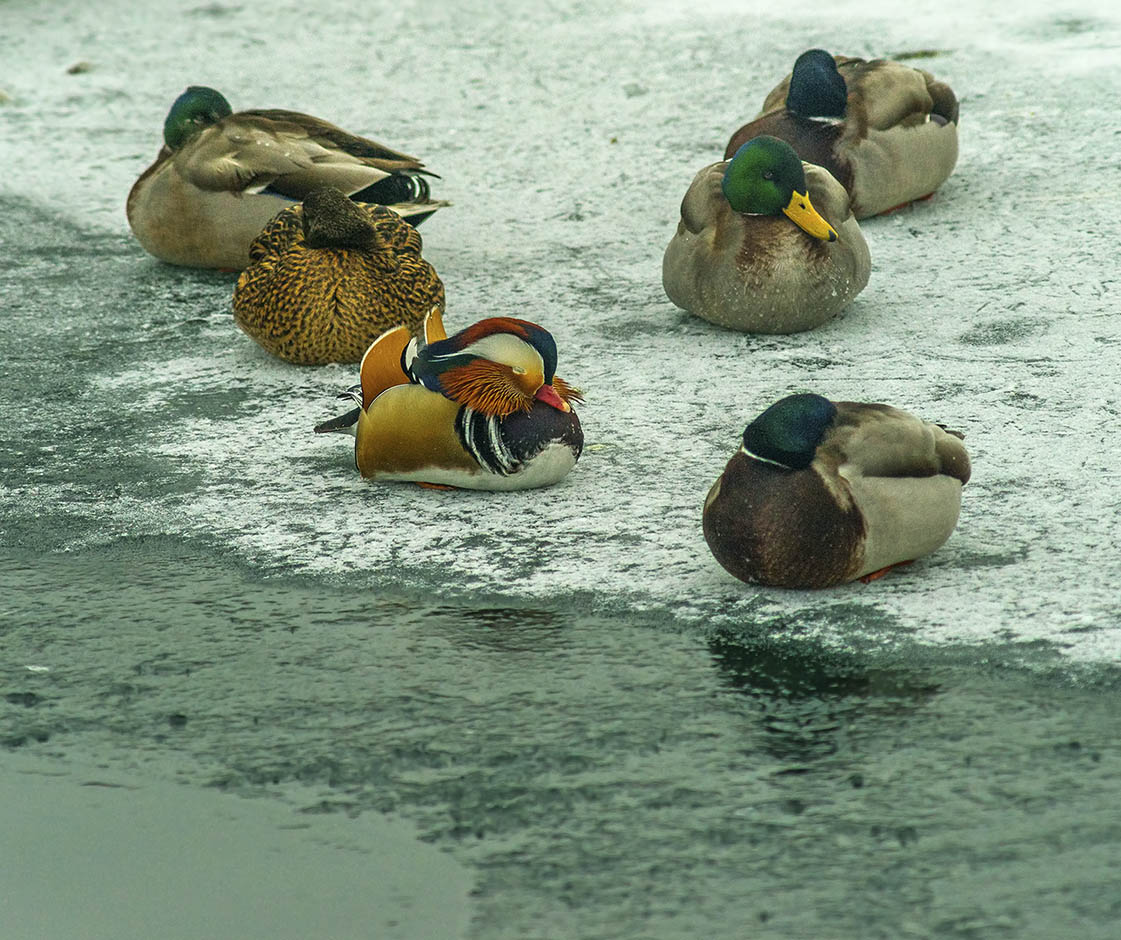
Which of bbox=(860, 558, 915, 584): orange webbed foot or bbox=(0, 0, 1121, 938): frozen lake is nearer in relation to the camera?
bbox=(0, 0, 1121, 938): frozen lake

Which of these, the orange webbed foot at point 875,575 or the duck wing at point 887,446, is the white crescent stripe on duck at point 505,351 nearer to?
the duck wing at point 887,446

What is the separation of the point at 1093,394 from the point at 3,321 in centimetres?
401

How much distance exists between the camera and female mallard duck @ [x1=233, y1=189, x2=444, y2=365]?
578 cm

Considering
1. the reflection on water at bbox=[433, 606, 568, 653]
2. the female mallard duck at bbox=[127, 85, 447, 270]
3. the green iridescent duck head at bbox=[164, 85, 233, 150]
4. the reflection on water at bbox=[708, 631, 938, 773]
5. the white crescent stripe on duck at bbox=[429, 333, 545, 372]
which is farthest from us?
the green iridescent duck head at bbox=[164, 85, 233, 150]

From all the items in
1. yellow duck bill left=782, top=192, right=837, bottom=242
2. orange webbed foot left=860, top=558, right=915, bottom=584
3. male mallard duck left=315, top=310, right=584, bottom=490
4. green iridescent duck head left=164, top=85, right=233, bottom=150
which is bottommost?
orange webbed foot left=860, top=558, right=915, bottom=584

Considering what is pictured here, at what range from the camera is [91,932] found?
297 cm

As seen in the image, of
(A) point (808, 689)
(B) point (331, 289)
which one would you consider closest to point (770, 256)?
(B) point (331, 289)

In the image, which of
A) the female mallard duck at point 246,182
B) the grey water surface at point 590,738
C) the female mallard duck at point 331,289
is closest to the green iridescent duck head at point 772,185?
the female mallard duck at point 331,289

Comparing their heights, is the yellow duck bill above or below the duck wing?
above

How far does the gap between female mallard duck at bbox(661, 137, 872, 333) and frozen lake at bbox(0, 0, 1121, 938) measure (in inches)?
5.3

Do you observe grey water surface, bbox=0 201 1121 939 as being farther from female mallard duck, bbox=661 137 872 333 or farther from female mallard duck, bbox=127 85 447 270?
female mallard duck, bbox=127 85 447 270

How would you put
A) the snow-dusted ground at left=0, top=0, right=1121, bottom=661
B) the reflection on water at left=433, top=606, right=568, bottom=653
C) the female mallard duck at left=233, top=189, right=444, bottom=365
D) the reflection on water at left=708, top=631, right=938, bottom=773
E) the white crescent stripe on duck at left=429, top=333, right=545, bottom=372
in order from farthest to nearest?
1. the female mallard duck at left=233, top=189, right=444, bottom=365
2. the white crescent stripe on duck at left=429, top=333, right=545, bottom=372
3. the snow-dusted ground at left=0, top=0, right=1121, bottom=661
4. the reflection on water at left=433, top=606, right=568, bottom=653
5. the reflection on water at left=708, top=631, right=938, bottom=773

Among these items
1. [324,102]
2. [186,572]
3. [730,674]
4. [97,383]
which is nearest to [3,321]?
[97,383]

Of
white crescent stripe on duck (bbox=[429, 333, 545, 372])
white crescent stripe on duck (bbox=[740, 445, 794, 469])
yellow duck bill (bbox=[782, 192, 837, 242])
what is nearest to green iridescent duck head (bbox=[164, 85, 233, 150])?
yellow duck bill (bbox=[782, 192, 837, 242])
